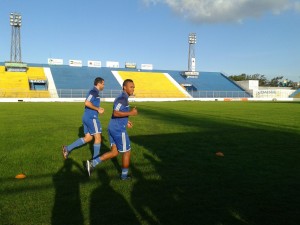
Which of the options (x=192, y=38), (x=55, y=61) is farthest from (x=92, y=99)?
(x=192, y=38)

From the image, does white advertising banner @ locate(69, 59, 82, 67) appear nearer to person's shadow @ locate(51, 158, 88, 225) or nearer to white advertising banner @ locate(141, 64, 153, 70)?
white advertising banner @ locate(141, 64, 153, 70)

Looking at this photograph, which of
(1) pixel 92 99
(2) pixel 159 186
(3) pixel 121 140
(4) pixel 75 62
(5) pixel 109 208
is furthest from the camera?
(4) pixel 75 62

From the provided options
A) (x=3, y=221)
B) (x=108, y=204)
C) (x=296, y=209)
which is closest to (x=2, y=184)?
(x=3, y=221)

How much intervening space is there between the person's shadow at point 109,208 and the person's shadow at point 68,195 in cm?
21

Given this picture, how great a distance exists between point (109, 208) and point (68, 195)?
0.93 m

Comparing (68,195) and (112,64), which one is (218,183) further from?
(112,64)

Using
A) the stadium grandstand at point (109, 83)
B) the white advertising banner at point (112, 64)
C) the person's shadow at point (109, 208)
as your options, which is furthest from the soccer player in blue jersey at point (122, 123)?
the white advertising banner at point (112, 64)

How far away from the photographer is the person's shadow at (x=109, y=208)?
4375 millimetres

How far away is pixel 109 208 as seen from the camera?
4.80 m

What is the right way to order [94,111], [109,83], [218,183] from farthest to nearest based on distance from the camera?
[109,83], [94,111], [218,183]

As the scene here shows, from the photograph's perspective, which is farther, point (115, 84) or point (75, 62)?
point (75, 62)

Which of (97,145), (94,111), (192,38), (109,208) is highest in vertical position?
(192,38)

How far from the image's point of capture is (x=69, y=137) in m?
12.2

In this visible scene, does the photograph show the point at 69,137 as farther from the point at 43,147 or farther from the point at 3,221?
the point at 3,221
